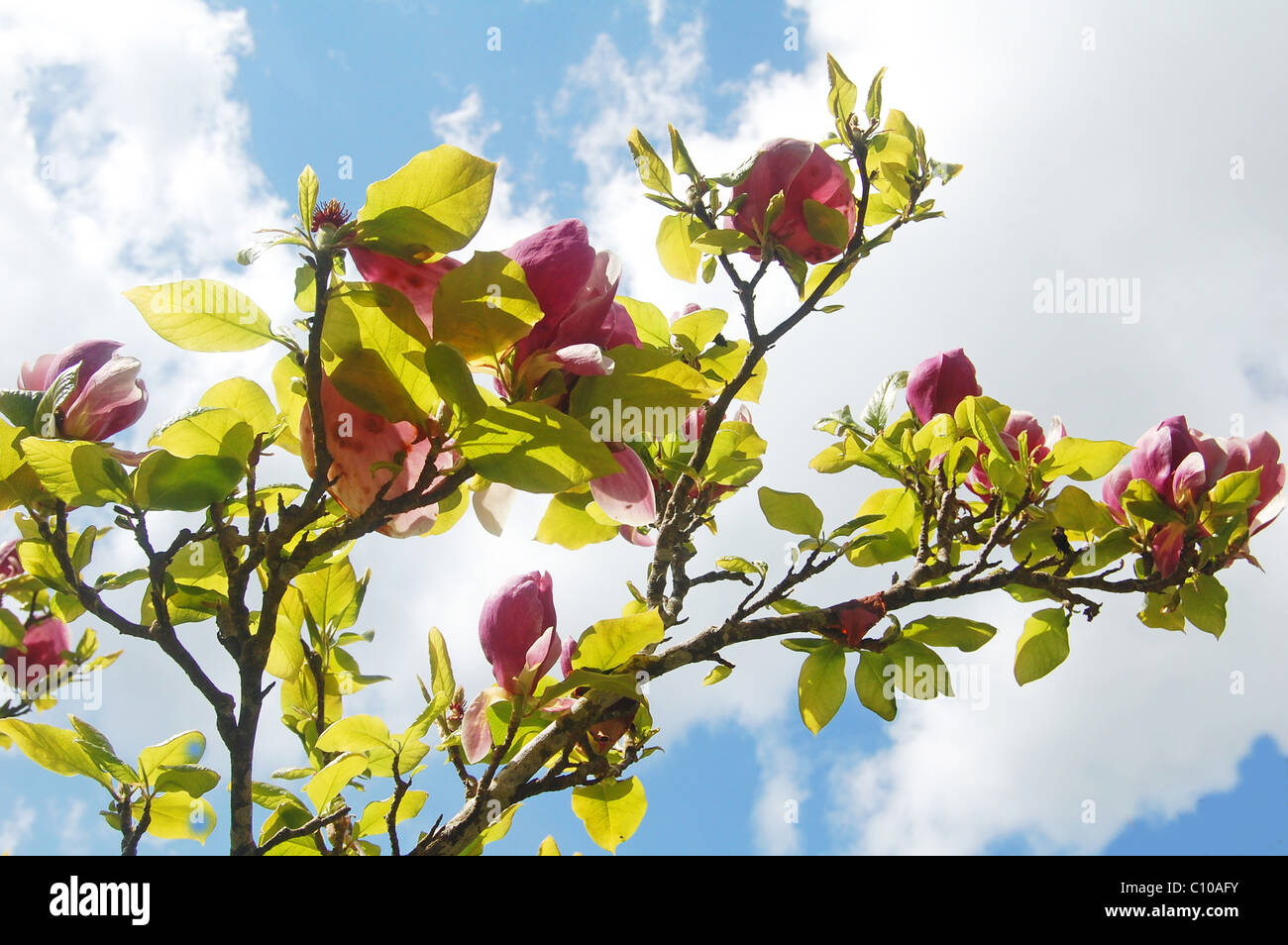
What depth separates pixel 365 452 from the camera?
0.76m

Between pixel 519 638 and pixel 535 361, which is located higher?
pixel 535 361

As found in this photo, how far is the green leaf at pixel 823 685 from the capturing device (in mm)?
1067

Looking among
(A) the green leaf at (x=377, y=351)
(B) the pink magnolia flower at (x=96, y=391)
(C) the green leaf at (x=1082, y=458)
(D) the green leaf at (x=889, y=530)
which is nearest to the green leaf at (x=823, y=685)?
(D) the green leaf at (x=889, y=530)

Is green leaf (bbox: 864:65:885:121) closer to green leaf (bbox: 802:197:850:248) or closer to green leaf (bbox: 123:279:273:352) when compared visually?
green leaf (bbox: 802:197:850:248)

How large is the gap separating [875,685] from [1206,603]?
1.55 ft

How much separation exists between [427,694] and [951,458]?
72 centimetres

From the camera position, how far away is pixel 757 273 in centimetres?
109

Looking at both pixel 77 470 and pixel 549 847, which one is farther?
pixel 549 847

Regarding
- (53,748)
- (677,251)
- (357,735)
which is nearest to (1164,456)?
(677,251)

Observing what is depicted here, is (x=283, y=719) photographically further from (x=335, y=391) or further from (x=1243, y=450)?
(x=1243, y=450)

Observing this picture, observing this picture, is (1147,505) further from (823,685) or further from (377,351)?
(377,351)

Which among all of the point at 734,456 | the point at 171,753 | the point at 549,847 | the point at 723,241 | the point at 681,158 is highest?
the point at 681,158

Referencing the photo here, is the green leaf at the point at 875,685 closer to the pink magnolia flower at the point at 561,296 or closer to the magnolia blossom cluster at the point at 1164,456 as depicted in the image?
the magnolia blossom cluster at the point at 1164,456
